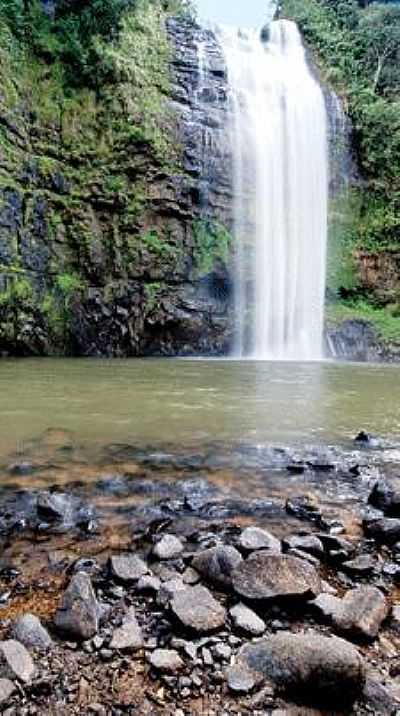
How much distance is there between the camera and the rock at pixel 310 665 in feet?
5.26

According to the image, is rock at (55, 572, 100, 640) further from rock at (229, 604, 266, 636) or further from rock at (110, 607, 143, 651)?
rock at (229, 604, 266, 636)

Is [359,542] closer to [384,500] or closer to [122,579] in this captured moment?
[384,500]

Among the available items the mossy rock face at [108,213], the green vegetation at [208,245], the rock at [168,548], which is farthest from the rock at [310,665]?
the green vegetation at [208,245]

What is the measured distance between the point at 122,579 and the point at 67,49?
61.4ft

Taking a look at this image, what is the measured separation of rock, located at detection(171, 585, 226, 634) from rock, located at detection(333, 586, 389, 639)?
445 millimetres

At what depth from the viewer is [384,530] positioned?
2.80m

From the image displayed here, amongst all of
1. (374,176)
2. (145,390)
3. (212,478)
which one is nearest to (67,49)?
(374,176)

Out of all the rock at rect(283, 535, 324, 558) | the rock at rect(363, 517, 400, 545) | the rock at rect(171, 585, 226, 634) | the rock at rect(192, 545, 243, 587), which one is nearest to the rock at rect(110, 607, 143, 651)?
the rock at rect(171, 585, 226, 634)

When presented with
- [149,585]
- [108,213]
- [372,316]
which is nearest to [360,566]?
[149,585]

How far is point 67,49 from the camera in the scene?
1698cm

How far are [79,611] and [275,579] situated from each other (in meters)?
0.77

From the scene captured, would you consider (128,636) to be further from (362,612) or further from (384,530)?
(384,530)

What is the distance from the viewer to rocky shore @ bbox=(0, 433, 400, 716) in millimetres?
1619

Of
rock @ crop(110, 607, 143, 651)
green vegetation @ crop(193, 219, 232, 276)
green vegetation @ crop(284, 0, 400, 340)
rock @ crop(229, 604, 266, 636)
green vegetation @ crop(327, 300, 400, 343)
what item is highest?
green vegetation @ crop(284, 0, 400, 340)
